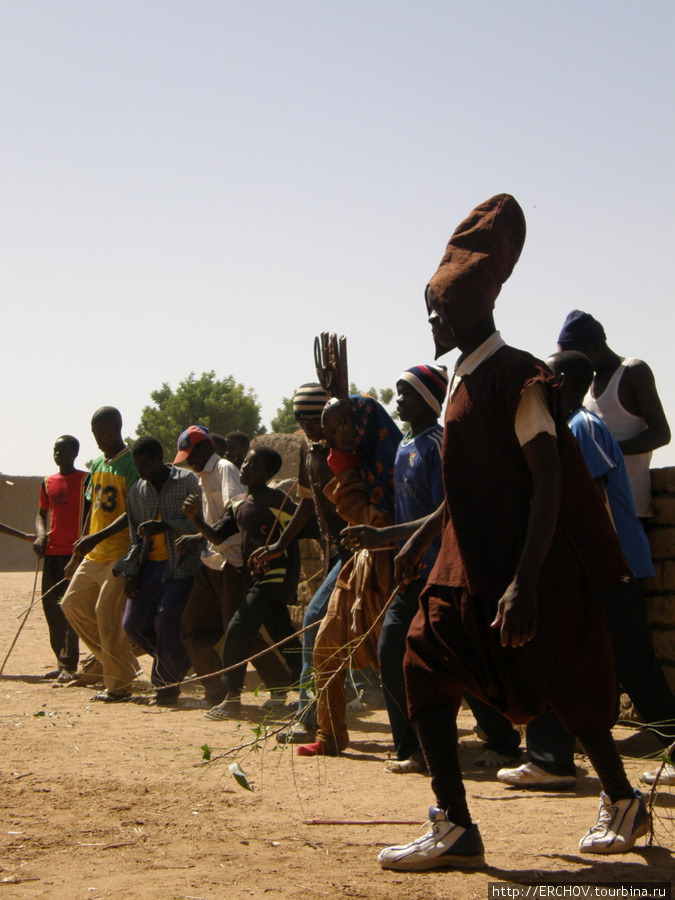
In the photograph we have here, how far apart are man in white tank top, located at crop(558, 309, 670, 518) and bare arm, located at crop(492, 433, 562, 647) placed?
222 cm

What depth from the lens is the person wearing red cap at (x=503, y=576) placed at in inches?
123

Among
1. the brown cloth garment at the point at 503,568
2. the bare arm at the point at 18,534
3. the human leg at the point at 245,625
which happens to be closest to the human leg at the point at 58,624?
the bare arm at the point at 18,534

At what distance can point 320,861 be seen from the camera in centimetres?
333

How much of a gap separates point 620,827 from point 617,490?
181cm

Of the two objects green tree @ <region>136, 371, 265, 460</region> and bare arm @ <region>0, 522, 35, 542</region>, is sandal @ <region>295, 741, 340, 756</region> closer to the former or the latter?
bare arm @ <region>0, 522, 35, 542</region>

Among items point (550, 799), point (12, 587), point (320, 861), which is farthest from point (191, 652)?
point (12, 587)

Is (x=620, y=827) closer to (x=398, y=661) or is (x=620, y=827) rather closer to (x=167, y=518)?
(x=398, y=661)

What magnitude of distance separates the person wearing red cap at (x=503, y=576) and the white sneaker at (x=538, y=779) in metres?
1.22

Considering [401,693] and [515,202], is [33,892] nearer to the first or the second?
[401,693]

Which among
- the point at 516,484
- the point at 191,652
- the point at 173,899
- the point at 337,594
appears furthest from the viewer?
the point at 191,652

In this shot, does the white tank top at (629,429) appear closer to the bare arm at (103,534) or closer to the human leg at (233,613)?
the human leg at (233,613)

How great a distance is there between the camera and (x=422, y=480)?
4891mm

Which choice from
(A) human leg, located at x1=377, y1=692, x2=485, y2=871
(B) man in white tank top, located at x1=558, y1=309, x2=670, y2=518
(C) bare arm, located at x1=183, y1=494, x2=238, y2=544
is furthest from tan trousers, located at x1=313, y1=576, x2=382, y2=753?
(C) bare arm, located at x1=183, y1=494, x2=238, y2=544

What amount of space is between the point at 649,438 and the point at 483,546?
2.31m
